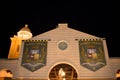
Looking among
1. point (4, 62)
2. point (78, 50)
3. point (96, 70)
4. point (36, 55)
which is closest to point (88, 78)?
point (96, 70)

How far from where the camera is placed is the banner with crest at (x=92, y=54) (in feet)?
67.1

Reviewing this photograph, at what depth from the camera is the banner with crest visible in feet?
67.1

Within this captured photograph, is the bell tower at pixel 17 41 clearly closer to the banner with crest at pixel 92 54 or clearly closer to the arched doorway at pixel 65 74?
the arched doorway at pixel 65 74

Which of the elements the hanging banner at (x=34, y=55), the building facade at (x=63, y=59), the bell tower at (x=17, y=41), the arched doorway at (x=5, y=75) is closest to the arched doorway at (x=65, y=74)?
the building facade at (x=63, y=59)

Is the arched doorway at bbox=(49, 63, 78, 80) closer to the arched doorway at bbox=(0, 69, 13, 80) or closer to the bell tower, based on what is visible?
the arched doorway at bbox=(0, 69, 13, 80)

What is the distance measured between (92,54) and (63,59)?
3.63 meters

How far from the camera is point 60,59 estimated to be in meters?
20.9

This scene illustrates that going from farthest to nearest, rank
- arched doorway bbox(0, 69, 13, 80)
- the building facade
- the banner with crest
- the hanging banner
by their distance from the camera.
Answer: arched doorway bbox(0, 69, 13, 80)
the hanging banner
the banner with crest
the building facade

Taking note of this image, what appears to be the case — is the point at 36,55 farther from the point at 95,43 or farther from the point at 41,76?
the point at 95,43

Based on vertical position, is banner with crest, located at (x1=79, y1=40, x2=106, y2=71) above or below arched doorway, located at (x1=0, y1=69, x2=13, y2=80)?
above

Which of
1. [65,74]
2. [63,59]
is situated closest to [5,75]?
[65,74]

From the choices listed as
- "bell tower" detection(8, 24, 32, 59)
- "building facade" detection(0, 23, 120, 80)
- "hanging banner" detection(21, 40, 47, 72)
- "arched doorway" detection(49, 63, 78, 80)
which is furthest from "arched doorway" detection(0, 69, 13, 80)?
"arched doorway" detection(49, 63, 78, 80)

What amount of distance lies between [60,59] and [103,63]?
17.0 ft

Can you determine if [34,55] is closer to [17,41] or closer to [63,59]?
[63,59]
